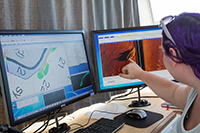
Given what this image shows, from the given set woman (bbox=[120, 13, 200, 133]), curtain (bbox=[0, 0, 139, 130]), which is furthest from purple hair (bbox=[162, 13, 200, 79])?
curtain (bbox=[0, 0, 139, 130])

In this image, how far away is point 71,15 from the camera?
4.07 feet

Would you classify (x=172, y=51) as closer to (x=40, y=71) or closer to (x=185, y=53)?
(x=185, y=53)

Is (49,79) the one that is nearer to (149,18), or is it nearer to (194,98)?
(194,98)

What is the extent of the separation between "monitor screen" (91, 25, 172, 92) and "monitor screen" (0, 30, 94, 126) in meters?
0.11

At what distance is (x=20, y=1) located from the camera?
0.99 m

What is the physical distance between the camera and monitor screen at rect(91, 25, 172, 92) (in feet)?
3.69

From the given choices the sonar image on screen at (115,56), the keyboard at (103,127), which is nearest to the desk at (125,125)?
the keyboard at (103,127)

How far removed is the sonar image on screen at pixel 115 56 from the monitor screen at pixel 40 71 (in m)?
0.14

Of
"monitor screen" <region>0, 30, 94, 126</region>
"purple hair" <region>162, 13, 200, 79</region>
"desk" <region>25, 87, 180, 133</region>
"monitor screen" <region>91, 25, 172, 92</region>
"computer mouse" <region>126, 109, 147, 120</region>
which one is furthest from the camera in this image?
"monitor screen" <region>91, 25, 172, 92</region>

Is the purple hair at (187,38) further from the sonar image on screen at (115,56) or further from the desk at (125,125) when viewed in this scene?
the sonar image on screen at (115,56)

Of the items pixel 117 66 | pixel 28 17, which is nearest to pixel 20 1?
pixel 28 17

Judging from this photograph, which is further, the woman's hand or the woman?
the woman's hand

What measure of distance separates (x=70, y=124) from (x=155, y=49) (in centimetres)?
75

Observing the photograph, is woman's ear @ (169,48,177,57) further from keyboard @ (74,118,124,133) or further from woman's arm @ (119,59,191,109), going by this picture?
keyboard @ (74,118,124,133)
